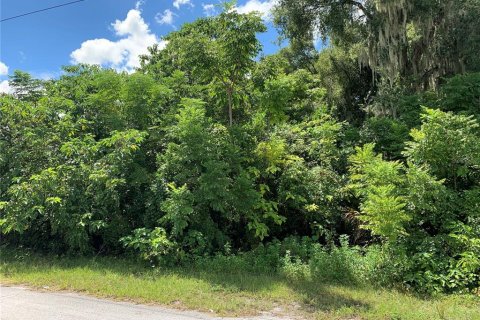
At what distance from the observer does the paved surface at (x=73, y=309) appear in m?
5.30

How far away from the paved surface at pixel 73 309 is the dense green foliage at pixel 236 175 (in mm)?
1994

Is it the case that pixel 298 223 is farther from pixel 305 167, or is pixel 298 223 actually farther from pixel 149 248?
pixel 149 248

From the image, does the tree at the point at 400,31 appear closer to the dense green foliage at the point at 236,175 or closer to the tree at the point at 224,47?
the dense green foliage at the point at 236,175

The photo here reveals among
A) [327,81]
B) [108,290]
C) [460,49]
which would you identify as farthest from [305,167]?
[327,81]

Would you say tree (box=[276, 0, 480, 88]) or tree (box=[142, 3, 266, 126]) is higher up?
tree (box=[276, 0, 480, 88])

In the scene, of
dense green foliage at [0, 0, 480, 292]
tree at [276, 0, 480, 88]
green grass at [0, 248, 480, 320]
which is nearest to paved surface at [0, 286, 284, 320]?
green grass at [0, 248, 480, 320]

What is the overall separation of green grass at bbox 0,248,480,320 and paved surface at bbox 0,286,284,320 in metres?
0.30

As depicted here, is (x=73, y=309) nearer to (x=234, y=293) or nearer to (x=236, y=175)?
(x=234, y=293)

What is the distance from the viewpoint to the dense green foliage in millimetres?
7527

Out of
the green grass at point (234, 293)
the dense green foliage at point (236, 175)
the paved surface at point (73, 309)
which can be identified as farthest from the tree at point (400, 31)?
the paved surface at point (73, 309)

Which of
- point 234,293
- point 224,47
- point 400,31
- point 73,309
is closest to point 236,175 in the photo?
point 224,47

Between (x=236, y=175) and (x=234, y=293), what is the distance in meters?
3.41

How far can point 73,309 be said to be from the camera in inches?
222

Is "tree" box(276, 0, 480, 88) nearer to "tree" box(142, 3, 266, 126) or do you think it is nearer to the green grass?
"tree" box(142, 3, 266, 126)
